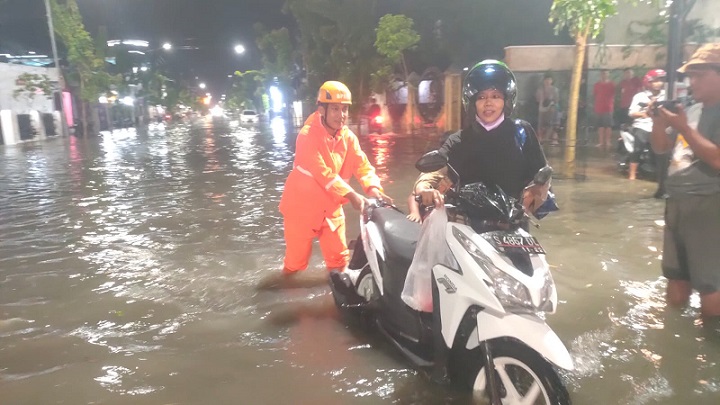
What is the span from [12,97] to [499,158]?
3069 centimetres

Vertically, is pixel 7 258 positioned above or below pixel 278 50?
below

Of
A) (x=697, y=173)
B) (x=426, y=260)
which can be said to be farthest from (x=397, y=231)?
(x=697, y=173)

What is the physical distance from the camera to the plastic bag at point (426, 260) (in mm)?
2957

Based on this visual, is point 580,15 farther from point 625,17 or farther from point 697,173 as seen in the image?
point 625,17

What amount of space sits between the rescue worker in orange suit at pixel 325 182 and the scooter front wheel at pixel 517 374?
1506 mm

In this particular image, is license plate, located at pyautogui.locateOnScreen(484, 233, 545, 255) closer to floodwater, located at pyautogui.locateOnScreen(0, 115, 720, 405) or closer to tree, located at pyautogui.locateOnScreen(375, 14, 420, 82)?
floodwater, located at pyautogui.locateOnScreen(0, 115, 720, 405)

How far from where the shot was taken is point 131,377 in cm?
365

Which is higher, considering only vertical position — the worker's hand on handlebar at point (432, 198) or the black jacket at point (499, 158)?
the black jacket at point (499, 158)

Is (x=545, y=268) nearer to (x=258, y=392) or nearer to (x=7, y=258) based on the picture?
(x=258, y=392)

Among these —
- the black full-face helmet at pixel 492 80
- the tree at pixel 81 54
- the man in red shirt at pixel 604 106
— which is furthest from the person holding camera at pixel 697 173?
the tree at pixel 81 54

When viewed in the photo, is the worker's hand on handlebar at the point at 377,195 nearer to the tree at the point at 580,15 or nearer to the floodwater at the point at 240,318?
the floodwater at the point at 240,318

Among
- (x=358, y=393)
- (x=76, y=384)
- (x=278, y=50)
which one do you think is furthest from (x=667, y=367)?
(x=278, y=50)

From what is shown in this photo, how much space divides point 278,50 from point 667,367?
Answer: 160ft

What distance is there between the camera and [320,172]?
4.46 m
